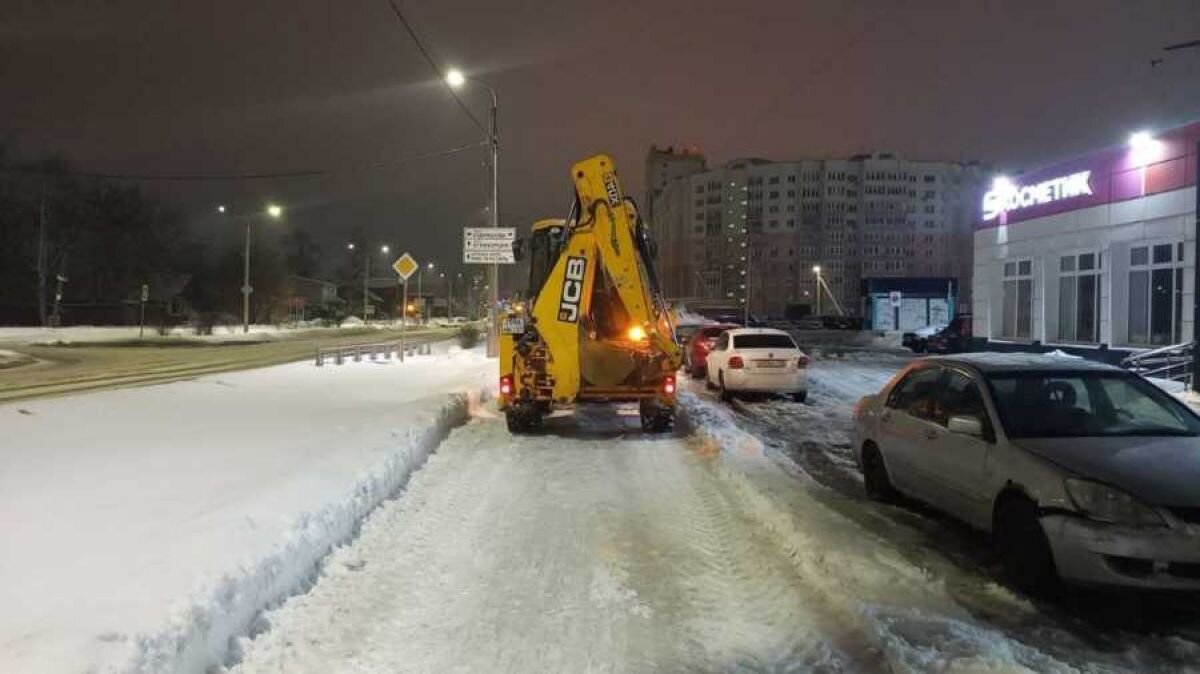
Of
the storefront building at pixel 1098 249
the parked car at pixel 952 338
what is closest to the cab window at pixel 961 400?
the storefront building at pixel 1098 249

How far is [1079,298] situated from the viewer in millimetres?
25641

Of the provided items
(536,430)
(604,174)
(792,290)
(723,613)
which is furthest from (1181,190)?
(792,290)

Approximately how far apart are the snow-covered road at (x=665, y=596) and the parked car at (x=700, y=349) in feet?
51.3

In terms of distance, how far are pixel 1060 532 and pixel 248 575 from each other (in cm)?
484

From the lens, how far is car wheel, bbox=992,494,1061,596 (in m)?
5.52

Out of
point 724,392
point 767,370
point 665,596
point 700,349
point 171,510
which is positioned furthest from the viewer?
point 700,349

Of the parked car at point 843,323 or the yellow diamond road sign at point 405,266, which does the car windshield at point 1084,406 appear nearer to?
the yellow diamond road sign at point 405,266

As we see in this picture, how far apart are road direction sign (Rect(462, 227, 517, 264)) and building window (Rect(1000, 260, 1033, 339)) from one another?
16.5 metres

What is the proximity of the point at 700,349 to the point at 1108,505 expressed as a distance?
19.8 metres

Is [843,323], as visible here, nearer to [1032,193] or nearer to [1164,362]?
[1032,193]

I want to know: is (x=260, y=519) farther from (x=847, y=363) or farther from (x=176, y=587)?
(x=847, y=363)

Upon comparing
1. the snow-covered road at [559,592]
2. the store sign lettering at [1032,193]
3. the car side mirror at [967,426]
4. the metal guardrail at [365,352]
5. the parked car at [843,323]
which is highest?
the store sign lettering at [1032,193]

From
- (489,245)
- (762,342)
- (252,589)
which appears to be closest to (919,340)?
(489,245)

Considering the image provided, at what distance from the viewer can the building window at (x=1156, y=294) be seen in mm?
21516
